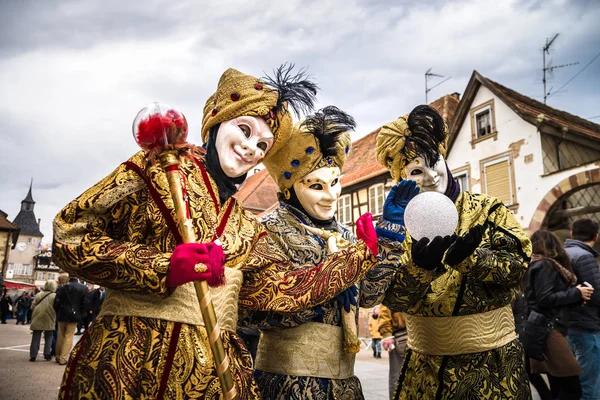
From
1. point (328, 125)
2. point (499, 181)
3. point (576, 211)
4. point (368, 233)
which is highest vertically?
point (499, 181)

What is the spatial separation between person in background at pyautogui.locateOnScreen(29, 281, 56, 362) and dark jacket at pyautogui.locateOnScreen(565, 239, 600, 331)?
9204mm

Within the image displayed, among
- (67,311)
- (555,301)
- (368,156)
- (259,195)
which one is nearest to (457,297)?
(555,301)

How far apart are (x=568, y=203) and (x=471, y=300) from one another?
15.2 m

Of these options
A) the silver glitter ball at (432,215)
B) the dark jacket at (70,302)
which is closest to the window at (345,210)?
the dark jacket at (70,302)

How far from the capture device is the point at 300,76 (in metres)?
2.50

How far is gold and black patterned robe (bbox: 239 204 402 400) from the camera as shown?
2.28 metres

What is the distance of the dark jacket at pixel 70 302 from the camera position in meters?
8.95

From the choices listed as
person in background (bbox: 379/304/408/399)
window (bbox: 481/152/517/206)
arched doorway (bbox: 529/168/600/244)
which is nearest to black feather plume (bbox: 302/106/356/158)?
person in background (bbox: 379/304/408/399)

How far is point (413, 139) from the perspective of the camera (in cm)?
269

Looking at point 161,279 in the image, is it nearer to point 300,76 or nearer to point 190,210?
point 190,210

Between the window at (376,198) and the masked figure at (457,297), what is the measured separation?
57.9 ft

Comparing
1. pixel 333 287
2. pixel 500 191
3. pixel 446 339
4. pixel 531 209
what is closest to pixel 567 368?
pixel 446 339

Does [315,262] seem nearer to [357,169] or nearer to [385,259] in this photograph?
[385,259]

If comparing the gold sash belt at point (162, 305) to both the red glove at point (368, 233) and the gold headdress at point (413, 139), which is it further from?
the gold headdress at point (413, 139)
